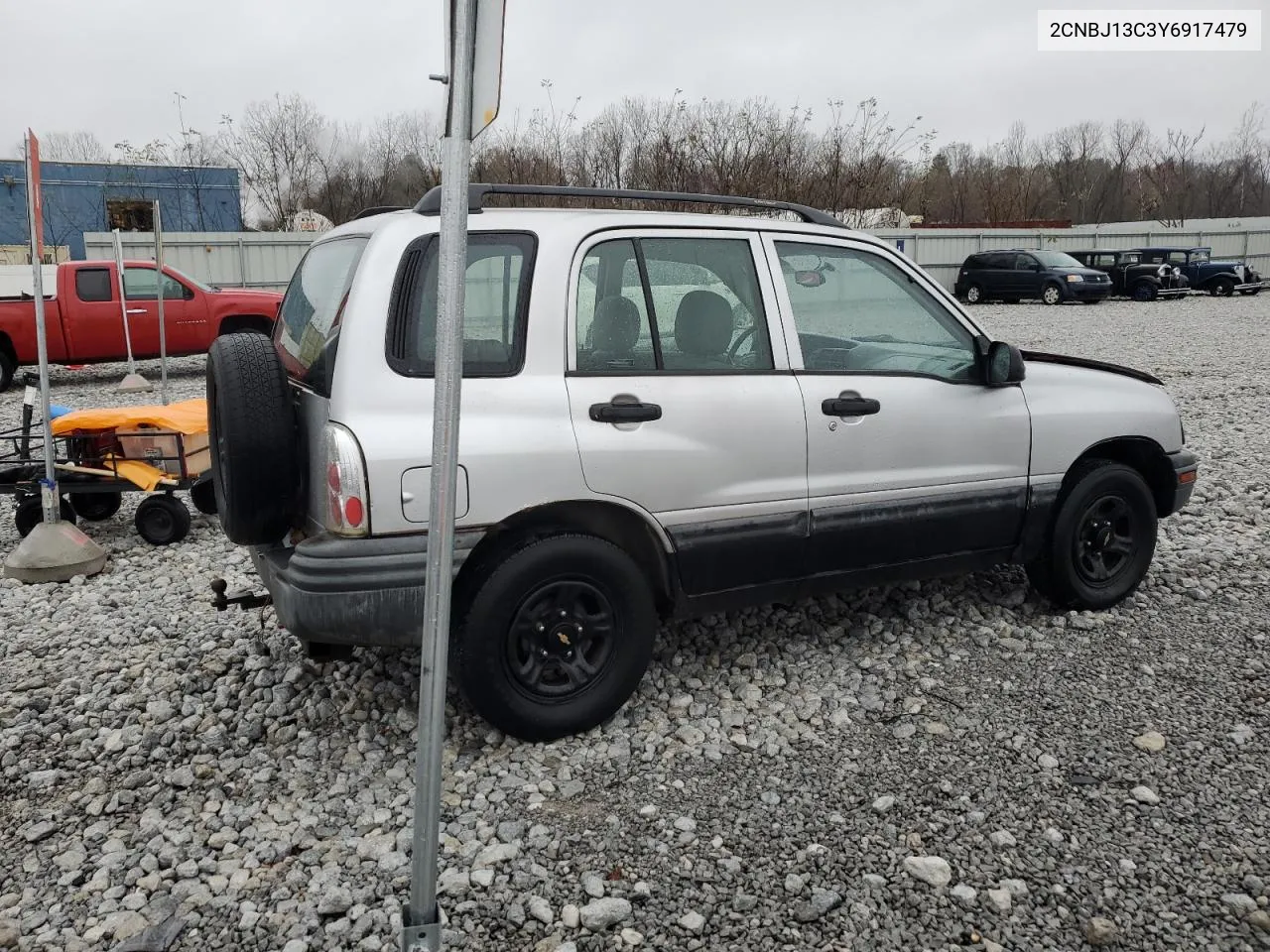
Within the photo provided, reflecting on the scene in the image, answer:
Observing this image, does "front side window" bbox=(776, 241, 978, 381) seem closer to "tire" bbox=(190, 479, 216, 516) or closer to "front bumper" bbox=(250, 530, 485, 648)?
"front bumper" bbox=(250, 530, 485, 648)

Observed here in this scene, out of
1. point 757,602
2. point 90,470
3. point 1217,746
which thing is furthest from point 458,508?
point 90,470

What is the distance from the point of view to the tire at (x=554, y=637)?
3.59 metres

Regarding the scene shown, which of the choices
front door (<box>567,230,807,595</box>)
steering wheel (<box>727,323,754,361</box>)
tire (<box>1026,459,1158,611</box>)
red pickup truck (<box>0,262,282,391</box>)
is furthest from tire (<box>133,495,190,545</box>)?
red pickup truck (<box>0,262,282,391</box>)

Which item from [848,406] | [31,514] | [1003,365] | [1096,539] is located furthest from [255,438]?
[31,514]

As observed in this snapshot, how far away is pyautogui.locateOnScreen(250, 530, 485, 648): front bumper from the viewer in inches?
136

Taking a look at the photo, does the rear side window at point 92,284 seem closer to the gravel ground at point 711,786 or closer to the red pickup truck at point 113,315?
the red pickup truck at point 113,315

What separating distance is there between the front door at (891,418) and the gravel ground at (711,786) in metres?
0.59

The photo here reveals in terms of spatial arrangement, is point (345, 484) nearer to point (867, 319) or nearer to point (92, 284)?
point (867, 319)

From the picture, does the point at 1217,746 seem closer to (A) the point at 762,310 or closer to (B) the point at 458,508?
(A) the point at 762,310

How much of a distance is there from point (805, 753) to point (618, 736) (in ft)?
2.24

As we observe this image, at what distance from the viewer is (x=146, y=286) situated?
15414 mm

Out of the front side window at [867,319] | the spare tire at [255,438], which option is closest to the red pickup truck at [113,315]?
the spare tire at [255,438]

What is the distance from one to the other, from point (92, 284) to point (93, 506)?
29.5 ft

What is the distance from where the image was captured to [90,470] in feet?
21.6
